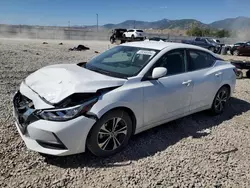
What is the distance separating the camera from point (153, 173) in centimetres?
293

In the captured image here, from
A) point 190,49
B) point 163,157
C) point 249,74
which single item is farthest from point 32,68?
point 249,74

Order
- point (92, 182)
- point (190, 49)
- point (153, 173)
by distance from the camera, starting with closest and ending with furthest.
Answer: point (92, 182) < point (153, 173) < point (190, 49)

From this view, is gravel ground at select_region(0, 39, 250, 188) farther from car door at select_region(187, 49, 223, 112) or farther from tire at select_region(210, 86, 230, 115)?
tire at select_region(210, 86, 230, 115)

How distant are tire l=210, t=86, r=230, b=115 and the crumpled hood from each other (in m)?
2.55

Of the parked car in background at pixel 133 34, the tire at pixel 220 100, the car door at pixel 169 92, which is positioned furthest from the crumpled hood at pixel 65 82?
the parked car in background at pixel 133 34

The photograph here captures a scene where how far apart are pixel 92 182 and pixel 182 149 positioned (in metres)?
1.53

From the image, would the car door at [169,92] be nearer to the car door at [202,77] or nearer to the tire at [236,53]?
the car door at [202,77]

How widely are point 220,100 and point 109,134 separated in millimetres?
2971

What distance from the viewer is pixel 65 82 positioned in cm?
303

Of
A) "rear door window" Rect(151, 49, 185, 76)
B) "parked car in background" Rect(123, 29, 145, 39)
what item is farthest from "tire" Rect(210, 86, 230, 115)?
"parked car in background" Rect(123, 29, 145, 39)

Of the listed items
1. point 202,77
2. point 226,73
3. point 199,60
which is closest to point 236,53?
point 226,73

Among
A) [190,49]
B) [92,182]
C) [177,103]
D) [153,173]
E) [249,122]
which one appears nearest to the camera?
[92,182]

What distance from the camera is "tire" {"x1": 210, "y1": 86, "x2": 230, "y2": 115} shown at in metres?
4.84

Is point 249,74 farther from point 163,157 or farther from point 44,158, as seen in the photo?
point 44,158
